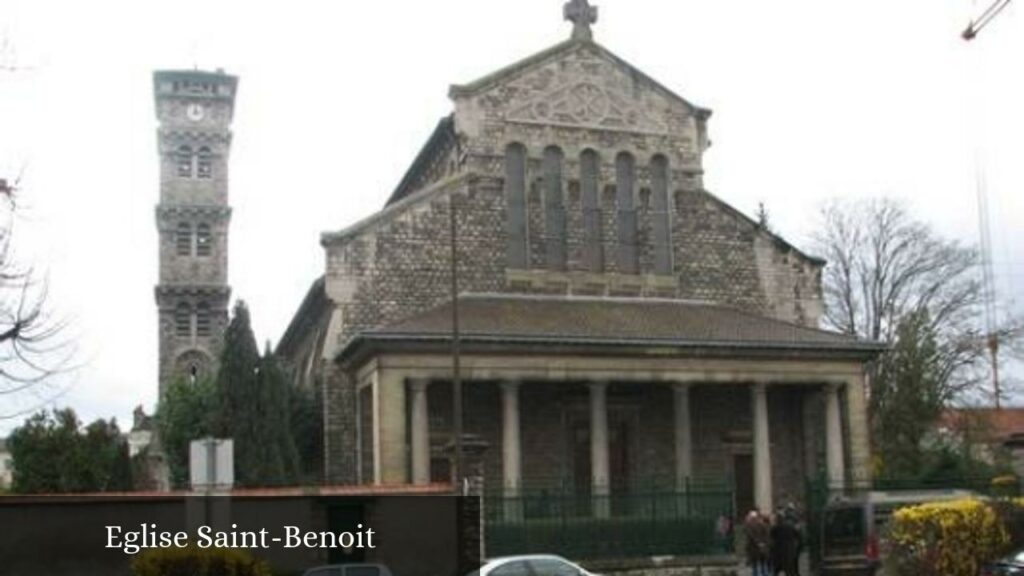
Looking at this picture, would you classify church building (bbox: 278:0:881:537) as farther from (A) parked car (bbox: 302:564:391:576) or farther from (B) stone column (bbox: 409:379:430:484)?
(A) parked car (bbox: 302:564:391:576)

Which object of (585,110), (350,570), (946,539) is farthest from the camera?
(585,110)

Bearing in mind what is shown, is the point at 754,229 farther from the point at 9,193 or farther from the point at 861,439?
the point at 9,193

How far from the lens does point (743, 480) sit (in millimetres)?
38531

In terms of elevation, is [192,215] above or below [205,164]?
below

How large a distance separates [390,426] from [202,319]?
41658 millimetres

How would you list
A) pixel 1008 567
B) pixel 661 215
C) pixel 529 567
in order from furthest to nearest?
1. pixel 661 215
2. pixel 529 567
3. pixel 1008 567

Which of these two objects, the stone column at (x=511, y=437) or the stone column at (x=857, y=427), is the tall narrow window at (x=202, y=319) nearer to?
the stone column at (x=511, y=437)

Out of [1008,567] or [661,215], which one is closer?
[1008,567]

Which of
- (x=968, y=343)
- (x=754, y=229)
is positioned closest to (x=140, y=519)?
(x=754, y=229)

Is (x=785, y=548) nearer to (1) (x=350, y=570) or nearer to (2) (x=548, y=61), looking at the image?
(1) (x=350, y=570)

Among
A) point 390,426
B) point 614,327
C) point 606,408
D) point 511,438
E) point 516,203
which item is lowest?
point 511,438

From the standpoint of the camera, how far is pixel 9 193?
41.4 ft

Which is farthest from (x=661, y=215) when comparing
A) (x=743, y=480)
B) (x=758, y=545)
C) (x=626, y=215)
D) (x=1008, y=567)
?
(x=1008, y=567)

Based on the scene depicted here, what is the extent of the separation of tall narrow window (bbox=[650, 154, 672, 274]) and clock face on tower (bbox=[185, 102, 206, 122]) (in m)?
41.7
